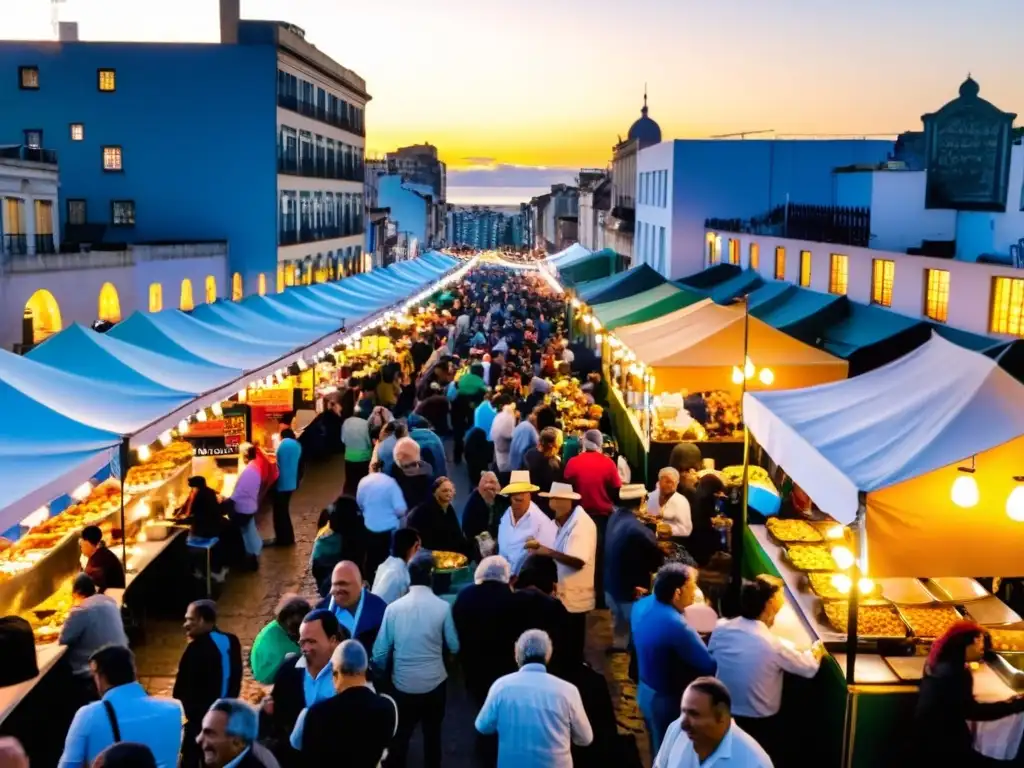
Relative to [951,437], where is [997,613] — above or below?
below

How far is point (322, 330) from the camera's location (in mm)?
20625

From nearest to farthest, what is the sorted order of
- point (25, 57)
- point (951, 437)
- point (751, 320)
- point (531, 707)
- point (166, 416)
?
point (531, 707), point (951, 437), point (166, 416), point (751, 320), point (25, 57)

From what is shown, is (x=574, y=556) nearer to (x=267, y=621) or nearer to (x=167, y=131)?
(x=267, y=621)

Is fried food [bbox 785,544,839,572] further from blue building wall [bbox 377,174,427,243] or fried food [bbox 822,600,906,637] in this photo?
blue building wall [bbox 377,174,427,243]

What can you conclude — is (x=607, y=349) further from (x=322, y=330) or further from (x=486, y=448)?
(x=486, y=448)

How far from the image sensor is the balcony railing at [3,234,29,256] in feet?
99.5

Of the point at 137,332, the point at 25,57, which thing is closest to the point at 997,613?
the point at 137,332

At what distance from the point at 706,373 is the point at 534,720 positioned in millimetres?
11149

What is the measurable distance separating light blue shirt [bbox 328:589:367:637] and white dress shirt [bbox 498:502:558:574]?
201 centimetres

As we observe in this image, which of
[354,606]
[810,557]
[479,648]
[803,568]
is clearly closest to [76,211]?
[810,557]

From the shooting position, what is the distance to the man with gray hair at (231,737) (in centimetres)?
471

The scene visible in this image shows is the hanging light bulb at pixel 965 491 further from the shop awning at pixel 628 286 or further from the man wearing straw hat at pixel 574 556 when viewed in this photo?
the shop awning at pixel 628 286

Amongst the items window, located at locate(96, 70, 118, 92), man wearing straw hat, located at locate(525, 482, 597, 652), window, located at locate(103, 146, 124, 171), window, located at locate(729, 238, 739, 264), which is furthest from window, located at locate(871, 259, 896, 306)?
window, located at locate(96, 70, 118, 92)

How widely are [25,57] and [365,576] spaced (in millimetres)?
38035
